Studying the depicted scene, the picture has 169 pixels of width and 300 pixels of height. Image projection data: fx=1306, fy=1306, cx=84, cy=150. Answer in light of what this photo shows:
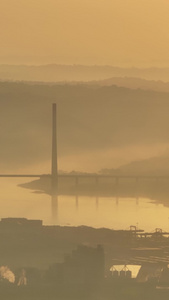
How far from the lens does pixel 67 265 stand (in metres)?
20.5

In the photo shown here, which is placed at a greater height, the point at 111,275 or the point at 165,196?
the point at 165,196

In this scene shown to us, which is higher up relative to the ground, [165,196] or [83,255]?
[165,196]

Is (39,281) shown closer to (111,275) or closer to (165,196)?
(111,275)

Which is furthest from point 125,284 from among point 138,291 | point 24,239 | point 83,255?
point 24,239

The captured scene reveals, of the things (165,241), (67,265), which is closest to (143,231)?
(165,241)

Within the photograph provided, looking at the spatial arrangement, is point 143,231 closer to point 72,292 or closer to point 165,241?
point 165,241

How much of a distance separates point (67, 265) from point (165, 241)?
2.41 meters

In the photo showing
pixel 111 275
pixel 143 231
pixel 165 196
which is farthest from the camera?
pixel 165 196

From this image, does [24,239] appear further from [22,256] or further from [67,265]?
[67,265]

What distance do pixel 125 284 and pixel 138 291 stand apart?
33 cm

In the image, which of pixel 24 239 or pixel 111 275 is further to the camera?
pixel 24 239

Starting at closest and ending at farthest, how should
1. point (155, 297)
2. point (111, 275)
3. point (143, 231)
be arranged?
1. point (155, 297)
2. point (111, 275)
3. point (143, 231)

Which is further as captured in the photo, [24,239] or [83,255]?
[24,239]

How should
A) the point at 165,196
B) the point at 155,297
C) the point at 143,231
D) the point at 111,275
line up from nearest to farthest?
1. the point at 155,297
2. the point at 111,275
3. the point at 143,231
4. the point at 165,196
